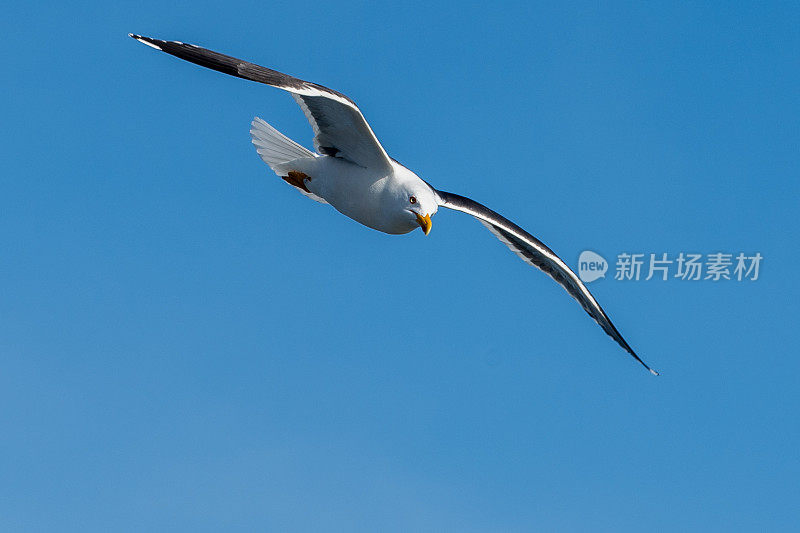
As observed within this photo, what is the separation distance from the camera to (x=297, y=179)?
1225cm

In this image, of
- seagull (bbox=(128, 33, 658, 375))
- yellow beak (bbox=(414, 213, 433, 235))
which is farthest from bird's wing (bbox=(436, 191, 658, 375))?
yellow beak (bbox=(414, 213, 433, 235))

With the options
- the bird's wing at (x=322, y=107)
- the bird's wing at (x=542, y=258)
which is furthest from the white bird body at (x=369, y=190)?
the bird's wing at (x=542, y=258)

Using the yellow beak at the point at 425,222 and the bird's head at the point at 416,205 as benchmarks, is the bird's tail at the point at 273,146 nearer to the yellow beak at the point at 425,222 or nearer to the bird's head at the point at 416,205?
the bird's head at the point at 416,205

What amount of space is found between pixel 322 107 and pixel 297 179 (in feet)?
5.70

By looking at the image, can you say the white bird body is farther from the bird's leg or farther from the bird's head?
the bird's leg

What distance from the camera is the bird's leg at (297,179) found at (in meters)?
12.1

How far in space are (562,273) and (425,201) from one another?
12.7ft

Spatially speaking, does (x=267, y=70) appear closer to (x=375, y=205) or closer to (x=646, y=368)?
(x=375, y=205)

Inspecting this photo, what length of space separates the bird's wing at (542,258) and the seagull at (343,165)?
3cm

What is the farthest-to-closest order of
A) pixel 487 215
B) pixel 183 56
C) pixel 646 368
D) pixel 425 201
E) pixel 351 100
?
pixel 646 368, pixel 487 215, pixel 425 201, pixel 351 100, pixel 183 56

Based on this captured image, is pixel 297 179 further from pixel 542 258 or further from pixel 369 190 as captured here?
pixel 542 258

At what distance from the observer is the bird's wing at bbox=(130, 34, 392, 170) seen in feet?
30.9

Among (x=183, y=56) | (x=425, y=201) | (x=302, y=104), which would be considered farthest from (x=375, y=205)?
(x=183, y=56)

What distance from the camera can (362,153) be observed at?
437 inches
